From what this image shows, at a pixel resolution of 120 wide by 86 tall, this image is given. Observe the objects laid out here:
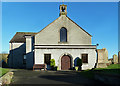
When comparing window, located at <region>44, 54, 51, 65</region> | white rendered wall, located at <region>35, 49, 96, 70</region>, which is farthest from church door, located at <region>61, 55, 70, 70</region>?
window, located at <region>44, 54, 51, 65</region>

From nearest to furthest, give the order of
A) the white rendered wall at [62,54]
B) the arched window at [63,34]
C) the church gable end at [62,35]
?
the white rendered wall at [62,54] < the church gable end at [62,35] < the arched window at [63,34]

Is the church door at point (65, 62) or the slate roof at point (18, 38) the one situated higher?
the slate roof at point (18, 38)

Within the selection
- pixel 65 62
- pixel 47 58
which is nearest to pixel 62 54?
pixel 65 62

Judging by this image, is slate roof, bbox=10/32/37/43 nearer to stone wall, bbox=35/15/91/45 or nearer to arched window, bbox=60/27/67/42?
stone wall, bbox=35/15/91/45

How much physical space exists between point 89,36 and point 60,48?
20.0ft

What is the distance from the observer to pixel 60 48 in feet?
76.5

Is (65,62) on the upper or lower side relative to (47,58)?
lower

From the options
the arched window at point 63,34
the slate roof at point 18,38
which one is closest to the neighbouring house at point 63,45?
the arched window at point 63,34

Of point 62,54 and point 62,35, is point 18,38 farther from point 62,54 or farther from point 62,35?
point 62,54

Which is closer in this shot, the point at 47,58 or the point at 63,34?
the point at 47,58

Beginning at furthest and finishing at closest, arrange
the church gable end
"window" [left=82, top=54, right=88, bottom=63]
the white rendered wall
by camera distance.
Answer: the church gable end → "window" [left=82, top=54, right=88, bottom=63] → the white rendered wall

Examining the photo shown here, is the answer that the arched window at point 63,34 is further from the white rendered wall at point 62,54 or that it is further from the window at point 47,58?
the window at point 47,58

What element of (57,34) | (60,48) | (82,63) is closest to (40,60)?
(60,48)

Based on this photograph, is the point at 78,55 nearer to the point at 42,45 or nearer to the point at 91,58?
the point at 91,58
